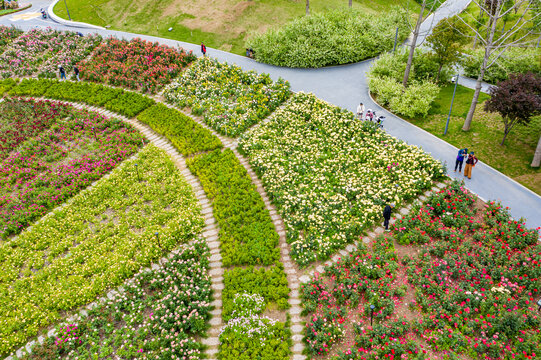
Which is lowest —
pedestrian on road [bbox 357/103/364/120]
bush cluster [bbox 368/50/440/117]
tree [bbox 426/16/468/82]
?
pedestrian on road [bbox 357/103/364/120]

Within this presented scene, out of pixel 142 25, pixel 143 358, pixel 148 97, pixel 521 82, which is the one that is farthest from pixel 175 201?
pixel 142 25

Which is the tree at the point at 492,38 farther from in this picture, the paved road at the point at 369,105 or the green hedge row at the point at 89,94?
the green hedge row at the point at 89,94

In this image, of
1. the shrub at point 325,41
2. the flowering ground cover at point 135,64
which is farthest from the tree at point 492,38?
the flowering ground cover at point 135,64

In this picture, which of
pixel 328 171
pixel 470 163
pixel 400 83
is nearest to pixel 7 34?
pixel 328 171

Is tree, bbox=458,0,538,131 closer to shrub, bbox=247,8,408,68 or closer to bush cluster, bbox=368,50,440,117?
bush cluster, bbox=368,50,440,117

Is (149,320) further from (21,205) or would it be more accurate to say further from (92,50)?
(92,50)

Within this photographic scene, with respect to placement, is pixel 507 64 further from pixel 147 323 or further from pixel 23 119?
pixel 23 119

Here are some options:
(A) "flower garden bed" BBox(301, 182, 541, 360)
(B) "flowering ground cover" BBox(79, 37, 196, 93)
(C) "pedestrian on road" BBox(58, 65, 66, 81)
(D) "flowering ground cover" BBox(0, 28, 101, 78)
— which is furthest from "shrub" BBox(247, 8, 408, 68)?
(A) "flower garden bed" BBox(301, 182, 541, 360)
